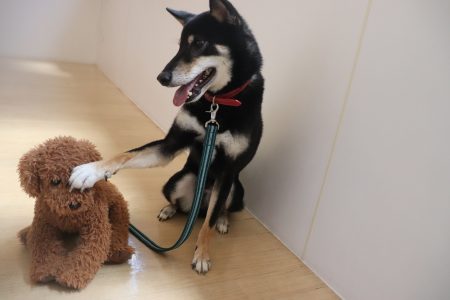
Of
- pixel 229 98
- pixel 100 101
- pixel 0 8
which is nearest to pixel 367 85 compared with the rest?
pixel 229 98

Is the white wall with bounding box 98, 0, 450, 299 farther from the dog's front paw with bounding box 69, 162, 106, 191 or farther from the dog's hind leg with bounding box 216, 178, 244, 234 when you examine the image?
the dog's front paw with bounding box 69, 162, 106, 191

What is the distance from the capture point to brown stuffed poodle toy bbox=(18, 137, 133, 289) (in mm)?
967

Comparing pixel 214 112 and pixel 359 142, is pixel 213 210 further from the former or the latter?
pixel 359 142

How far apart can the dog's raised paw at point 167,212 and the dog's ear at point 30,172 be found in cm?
58

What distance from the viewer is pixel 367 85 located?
1.19 metres

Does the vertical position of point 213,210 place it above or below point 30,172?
below

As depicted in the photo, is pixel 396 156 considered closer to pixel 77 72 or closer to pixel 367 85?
pixel 367 85

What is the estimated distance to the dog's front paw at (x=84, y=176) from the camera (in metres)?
0.97

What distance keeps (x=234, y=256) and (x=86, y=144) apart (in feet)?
2.14

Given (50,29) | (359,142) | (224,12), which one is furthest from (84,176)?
(50,29)

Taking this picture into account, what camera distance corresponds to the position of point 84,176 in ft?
3.24

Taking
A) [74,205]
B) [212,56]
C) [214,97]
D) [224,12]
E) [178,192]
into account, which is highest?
[224,12]

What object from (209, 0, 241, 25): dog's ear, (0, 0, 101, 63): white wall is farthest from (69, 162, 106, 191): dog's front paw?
(0, 0, 101, 63): white wall

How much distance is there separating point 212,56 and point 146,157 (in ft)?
1.28
